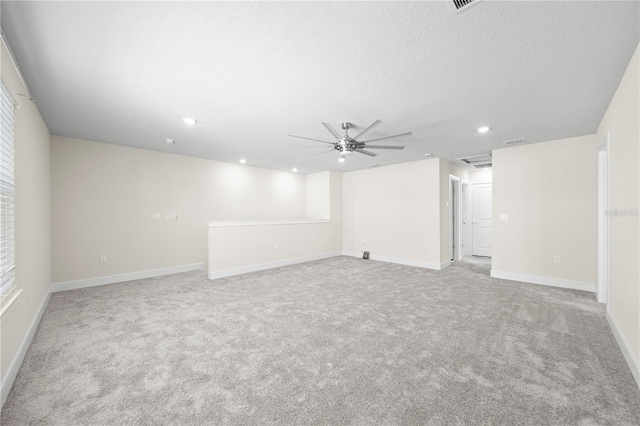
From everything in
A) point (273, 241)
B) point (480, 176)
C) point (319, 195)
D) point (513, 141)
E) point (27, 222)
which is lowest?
point (273, 241)

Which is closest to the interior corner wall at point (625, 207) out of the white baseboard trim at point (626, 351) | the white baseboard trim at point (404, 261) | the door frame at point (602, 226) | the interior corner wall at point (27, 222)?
the white baseboard trim at point (626, 351)

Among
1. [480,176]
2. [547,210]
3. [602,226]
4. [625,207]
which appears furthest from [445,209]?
[625,207]

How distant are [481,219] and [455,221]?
112cm

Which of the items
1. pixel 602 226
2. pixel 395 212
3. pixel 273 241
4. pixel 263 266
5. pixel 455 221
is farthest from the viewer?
pixel 455 221

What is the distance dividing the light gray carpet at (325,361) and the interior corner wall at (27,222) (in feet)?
0.90

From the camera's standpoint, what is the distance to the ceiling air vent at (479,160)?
18.3 ft

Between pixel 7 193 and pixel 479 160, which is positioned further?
pixel 479 160

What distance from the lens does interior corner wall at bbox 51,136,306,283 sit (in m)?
4.21

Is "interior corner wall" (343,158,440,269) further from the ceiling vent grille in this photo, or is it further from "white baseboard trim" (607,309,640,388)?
the ceiling vent grille

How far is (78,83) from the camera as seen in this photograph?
2.48m

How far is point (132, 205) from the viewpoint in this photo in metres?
4.84

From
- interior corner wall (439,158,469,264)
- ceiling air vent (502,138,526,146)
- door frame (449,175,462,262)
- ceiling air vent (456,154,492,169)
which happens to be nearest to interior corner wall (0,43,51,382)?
ceiling air vent (502,138,526,146)

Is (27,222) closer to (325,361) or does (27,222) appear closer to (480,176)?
(325,361)

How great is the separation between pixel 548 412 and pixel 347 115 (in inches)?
123
